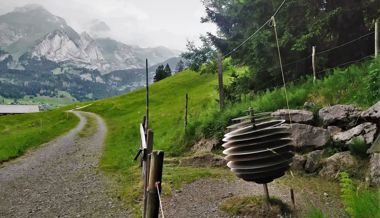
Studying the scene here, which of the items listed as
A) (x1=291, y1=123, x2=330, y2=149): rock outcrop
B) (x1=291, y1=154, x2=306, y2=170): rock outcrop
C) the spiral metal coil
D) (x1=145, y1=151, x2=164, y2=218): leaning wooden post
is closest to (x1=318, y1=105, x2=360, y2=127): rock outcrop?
(x1=291, y1=123, x2=330, y2=149): rock outcrop

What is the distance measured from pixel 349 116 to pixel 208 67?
13.1 m

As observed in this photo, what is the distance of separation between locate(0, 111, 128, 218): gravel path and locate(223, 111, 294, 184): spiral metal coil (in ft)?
14.2

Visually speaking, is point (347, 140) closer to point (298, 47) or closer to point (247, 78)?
point (298, 47)

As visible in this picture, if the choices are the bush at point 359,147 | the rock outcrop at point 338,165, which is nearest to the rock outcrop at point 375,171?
the rock outcrop at point 338,165

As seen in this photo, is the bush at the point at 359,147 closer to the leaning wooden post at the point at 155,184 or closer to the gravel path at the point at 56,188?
the gravel path at the point at 56,188

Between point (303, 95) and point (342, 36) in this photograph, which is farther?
point (342, 36)

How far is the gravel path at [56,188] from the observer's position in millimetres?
13203

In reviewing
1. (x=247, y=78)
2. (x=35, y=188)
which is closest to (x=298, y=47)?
(x=247, y=78)

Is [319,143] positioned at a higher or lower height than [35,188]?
higher

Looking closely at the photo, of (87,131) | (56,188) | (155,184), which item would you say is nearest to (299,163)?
(155,184)

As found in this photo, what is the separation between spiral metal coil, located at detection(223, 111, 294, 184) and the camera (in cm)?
947

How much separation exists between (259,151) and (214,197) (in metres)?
4.26

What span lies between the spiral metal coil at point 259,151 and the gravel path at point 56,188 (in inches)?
170

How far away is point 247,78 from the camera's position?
2391 cm
